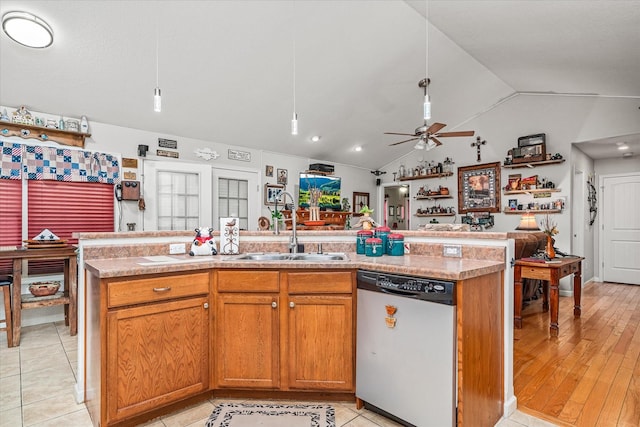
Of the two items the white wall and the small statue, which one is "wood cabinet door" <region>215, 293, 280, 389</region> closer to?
the small statue

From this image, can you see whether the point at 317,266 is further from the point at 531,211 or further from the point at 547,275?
the point at 531,211

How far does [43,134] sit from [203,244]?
9.35 ft

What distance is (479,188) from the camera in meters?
6.46

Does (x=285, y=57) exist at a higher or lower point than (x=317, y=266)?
higher

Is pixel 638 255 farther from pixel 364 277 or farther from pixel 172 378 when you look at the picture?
pixel 172 378

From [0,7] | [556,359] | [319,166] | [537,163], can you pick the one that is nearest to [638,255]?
[537,163]

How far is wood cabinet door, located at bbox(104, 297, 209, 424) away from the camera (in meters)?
1.77

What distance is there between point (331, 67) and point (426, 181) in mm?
3913

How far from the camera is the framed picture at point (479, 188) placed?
20.5 ft

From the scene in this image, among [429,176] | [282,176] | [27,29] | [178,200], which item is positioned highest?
[27,29]

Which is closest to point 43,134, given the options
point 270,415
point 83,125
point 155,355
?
point 83,125

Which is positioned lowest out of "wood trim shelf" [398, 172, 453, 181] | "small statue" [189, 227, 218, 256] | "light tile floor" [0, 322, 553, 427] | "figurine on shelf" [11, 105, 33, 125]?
"light tile floor" [0, 322, 553, 427]

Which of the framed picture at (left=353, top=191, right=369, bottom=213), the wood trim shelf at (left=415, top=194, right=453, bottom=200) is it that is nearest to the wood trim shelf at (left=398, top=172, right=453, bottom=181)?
the wood trim shelf at (left=415, top=194, right=453, bottom=200)

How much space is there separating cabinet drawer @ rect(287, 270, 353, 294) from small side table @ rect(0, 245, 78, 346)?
114 inches
